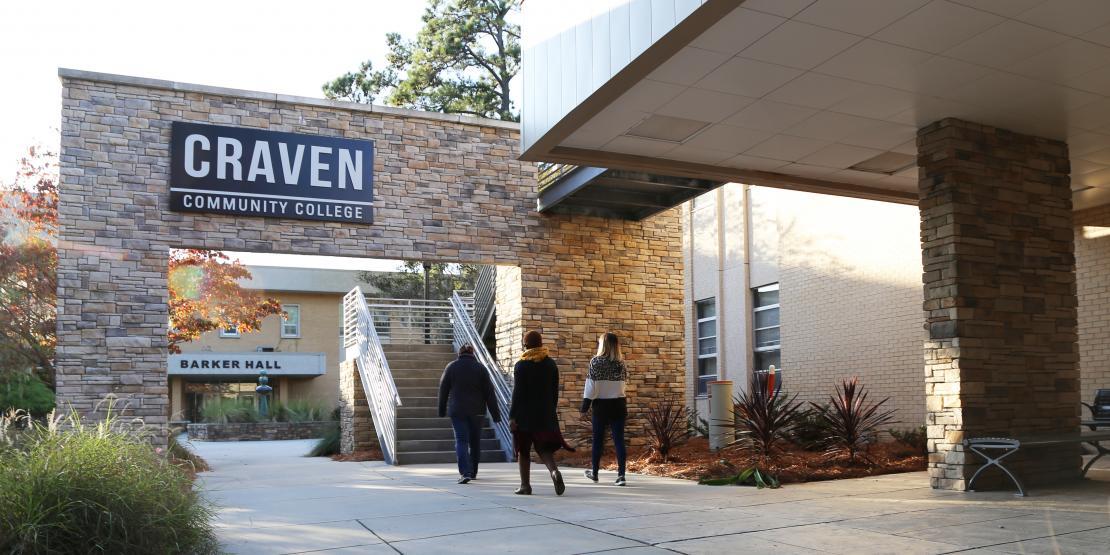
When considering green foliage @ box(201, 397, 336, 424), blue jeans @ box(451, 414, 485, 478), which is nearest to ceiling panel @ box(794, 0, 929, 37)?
blue jeans @ box(451, 414, 485, 478)

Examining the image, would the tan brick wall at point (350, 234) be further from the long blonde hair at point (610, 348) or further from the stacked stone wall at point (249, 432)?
the stacked stone wall at point (249, 432)

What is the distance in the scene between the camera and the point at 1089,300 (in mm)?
13469

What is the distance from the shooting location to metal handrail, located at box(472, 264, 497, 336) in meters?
19.2

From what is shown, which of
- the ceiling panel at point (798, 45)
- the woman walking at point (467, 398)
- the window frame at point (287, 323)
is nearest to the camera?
the ceiling panel at point (798, 45)

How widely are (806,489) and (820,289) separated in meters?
8.62

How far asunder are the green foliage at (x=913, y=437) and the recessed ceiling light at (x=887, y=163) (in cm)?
407

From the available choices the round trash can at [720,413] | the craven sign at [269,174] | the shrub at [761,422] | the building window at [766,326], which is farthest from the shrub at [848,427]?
the craven sign at [269,174]

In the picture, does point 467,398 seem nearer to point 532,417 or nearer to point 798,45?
point 532,417

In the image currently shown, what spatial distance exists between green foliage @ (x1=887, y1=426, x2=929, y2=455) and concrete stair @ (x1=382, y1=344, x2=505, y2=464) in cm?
631

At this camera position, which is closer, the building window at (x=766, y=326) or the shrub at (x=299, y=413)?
the building window at (x=766, y=326)

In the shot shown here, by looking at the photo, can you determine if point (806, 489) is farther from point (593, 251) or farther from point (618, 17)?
point (593, 251)

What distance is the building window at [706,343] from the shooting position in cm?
2202

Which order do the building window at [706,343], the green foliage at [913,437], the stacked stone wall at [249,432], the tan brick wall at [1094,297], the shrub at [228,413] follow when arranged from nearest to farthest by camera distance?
the tan brick wall at [1094,297] → the green foliage at [913,437] → the building window at [706,343] → the stacked stone wall at [249,432] → the shrub at [228,413]

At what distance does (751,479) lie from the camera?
10.2 metres
